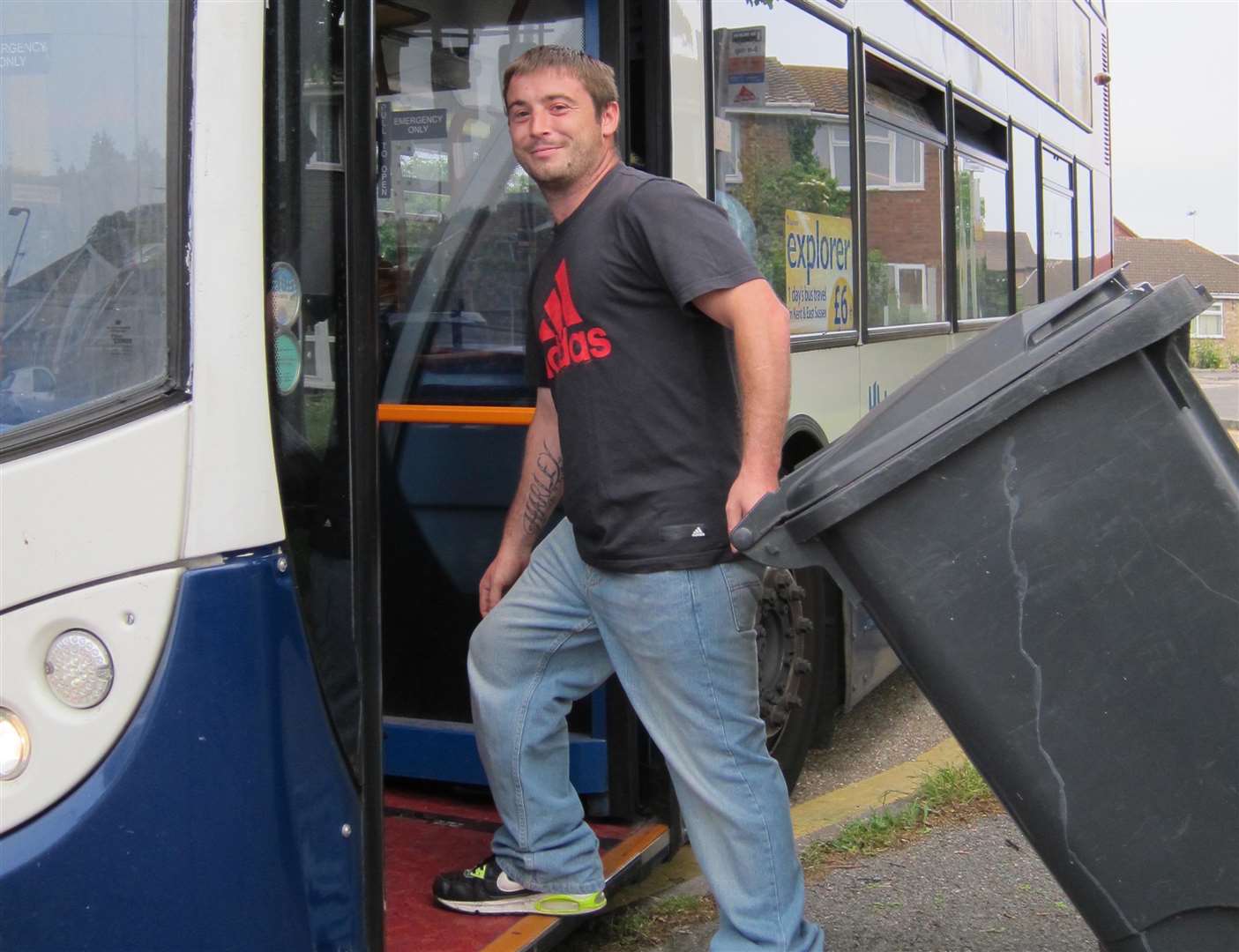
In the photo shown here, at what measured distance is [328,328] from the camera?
227 centimetres

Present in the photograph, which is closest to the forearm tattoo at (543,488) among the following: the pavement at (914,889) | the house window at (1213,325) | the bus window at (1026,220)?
the pavement at (914,889)

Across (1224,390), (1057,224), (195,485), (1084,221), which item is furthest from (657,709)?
(1224,390)

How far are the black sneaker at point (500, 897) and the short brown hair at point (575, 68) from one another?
1.53 m

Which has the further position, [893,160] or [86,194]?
[893,160]

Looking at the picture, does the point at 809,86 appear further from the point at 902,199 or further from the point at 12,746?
the point at 12,746

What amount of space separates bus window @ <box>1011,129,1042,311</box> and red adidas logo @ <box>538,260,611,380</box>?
14.9ft

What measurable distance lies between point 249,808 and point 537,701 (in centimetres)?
86

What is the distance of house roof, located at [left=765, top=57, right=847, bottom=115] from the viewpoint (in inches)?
156

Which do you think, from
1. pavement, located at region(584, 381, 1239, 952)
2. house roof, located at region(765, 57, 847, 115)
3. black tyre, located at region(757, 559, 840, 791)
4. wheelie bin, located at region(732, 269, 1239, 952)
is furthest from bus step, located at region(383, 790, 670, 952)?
house roof, located at region(765, 57, 847, 115)

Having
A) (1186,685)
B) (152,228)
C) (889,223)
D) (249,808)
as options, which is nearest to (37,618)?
(249,808)

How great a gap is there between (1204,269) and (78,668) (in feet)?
230

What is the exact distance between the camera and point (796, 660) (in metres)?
4.07

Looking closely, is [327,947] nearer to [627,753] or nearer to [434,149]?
[627,753]

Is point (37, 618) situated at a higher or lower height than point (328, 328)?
lower
